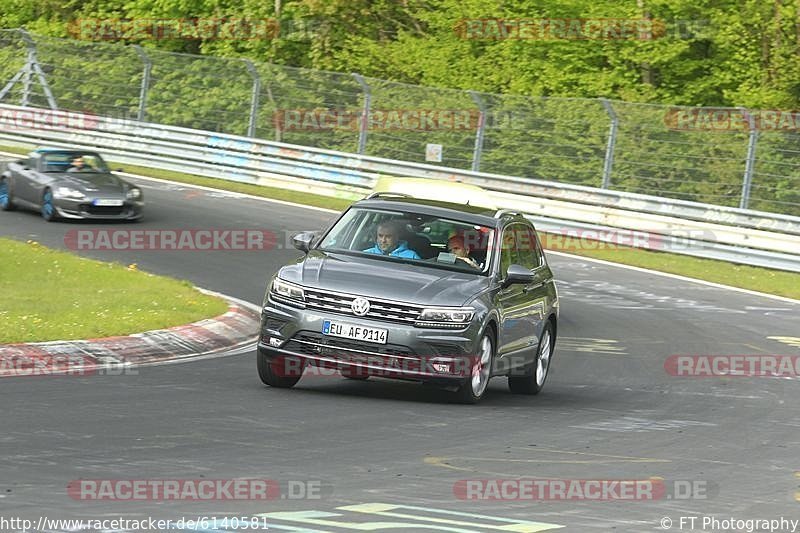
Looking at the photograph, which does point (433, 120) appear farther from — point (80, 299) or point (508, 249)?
point (508, 249)

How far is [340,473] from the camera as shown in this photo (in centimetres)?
850

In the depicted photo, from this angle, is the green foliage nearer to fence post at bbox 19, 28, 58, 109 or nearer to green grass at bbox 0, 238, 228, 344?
fence post at bbox 19, 28, 58, 109

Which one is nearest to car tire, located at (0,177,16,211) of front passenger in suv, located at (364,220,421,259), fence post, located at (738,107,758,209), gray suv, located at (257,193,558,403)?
fence post, located at (738,107,758,209)

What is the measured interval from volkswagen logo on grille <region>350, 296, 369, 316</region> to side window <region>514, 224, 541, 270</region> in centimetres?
232

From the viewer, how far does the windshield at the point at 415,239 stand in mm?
12609

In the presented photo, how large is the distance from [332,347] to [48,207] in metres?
14.8

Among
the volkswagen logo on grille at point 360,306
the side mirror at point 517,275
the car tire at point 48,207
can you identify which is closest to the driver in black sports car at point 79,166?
the car tire at point 48,207

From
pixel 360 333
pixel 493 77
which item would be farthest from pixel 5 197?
pixel 493 77

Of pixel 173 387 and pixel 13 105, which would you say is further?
pixel 13 105

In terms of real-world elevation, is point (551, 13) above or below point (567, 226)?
above

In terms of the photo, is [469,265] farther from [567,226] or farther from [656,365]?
[567,226]

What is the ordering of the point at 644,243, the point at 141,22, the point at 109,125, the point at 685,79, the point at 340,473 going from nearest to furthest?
the point at 340,473
the point at 644,243
the point at 109,125
the point at 685,79
the point at 141,22

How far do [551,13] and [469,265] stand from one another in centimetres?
3021

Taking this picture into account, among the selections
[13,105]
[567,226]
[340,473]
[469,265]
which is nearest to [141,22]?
[13,105]
